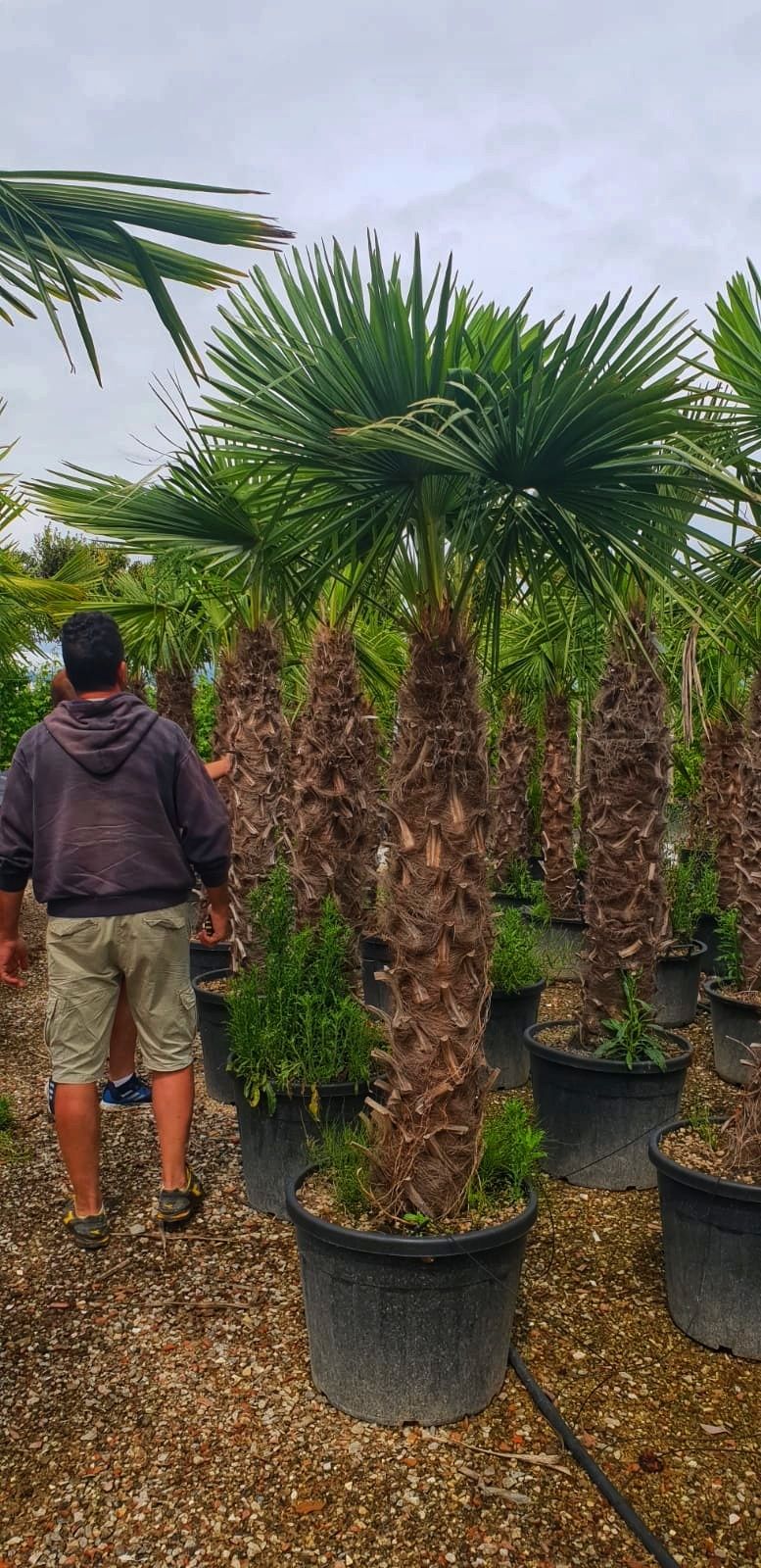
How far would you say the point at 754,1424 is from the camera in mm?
2750

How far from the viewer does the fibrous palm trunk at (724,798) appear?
24.3 feet

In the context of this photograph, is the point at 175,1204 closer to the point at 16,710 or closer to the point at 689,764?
the point at 689,764

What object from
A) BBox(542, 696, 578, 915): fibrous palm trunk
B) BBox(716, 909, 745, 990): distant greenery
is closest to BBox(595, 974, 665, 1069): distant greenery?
BBox(716, 909, 745, 990): distant greenery

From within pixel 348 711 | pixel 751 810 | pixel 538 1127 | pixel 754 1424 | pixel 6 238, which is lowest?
pixel 754 1424

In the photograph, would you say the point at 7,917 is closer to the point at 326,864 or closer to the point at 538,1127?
the point at 326,864

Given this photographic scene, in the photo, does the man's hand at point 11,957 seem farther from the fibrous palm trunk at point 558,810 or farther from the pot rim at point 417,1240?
the fibrous palm trunk at point 558,810

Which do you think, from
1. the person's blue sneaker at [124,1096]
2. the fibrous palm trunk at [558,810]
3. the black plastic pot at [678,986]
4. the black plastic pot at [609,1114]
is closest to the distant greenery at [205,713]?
the fibrous palm trunk at [558,810]

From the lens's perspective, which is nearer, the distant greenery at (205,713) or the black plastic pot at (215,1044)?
the black plastic pot at (215,1044)

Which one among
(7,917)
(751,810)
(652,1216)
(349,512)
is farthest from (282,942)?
(751,810)

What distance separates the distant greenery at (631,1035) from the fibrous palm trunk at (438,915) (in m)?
1.54

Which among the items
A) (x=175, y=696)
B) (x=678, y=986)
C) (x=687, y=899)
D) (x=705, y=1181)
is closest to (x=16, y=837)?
(x=705, y=1181)

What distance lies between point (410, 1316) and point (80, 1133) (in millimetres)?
1323

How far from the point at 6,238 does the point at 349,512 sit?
1008 mm

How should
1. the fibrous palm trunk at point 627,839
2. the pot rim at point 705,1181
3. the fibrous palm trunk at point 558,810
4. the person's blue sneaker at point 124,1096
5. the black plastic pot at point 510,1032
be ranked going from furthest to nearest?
the fibrous palm trunk at point 558,810 → the black plastic pot at point 510,1032 → the person's blue sneaker at point 124,1096 → the fibrous palm trunk at point 627,839 → the pot rim at point 705,1181
